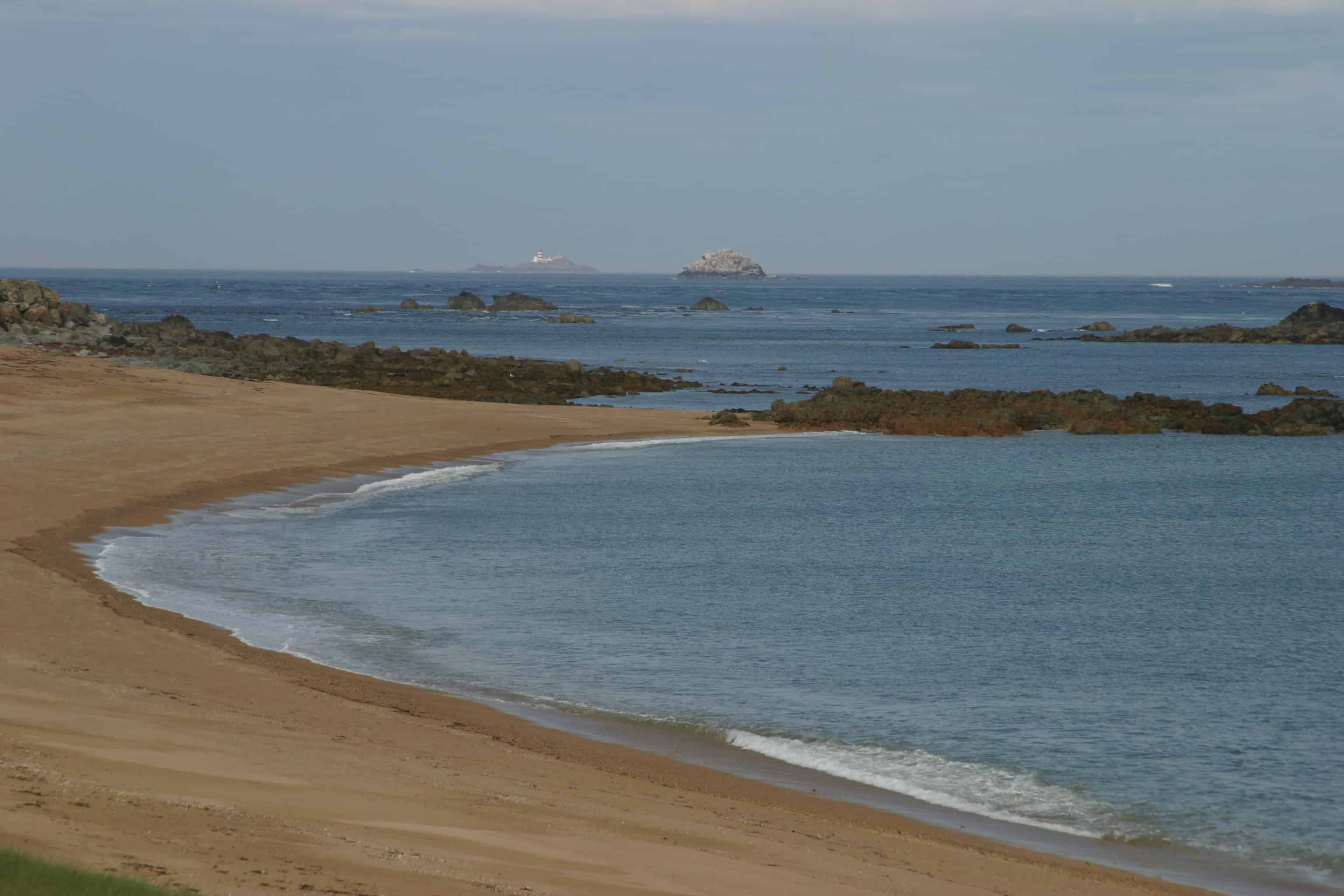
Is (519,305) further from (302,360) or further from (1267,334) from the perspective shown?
(302,360)

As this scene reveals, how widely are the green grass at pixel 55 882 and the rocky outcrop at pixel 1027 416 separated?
1592 inches

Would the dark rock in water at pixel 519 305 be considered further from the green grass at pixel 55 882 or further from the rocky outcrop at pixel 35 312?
the green grass at pixel 55 882

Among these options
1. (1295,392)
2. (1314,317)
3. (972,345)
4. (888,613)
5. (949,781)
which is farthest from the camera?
(1314,317)

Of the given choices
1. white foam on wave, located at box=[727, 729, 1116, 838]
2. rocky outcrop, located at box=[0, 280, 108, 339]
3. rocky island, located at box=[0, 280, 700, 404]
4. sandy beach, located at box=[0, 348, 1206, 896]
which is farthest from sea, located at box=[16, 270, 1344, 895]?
rocky outcrop, located at box=[0, 280, 108, 339]

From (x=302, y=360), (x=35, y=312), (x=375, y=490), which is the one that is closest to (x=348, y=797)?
(x=375, y=490)

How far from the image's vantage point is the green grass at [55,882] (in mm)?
5504

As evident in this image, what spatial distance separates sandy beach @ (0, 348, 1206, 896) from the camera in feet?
22.8

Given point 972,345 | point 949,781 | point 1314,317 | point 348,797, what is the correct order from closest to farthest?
point 348,797, point 949,781, point 972,345, point 1314,317

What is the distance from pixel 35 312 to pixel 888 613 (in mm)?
44489

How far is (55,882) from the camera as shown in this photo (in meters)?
5.61

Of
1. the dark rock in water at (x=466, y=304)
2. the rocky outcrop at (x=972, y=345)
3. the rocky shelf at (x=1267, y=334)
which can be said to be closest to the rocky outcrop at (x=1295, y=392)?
the rocky outcrop at (x=972, y=345)

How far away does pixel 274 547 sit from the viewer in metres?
21.2

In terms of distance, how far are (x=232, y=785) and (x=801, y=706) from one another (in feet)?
21.0

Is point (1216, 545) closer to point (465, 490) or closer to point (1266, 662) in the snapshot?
point (1266, 662)
